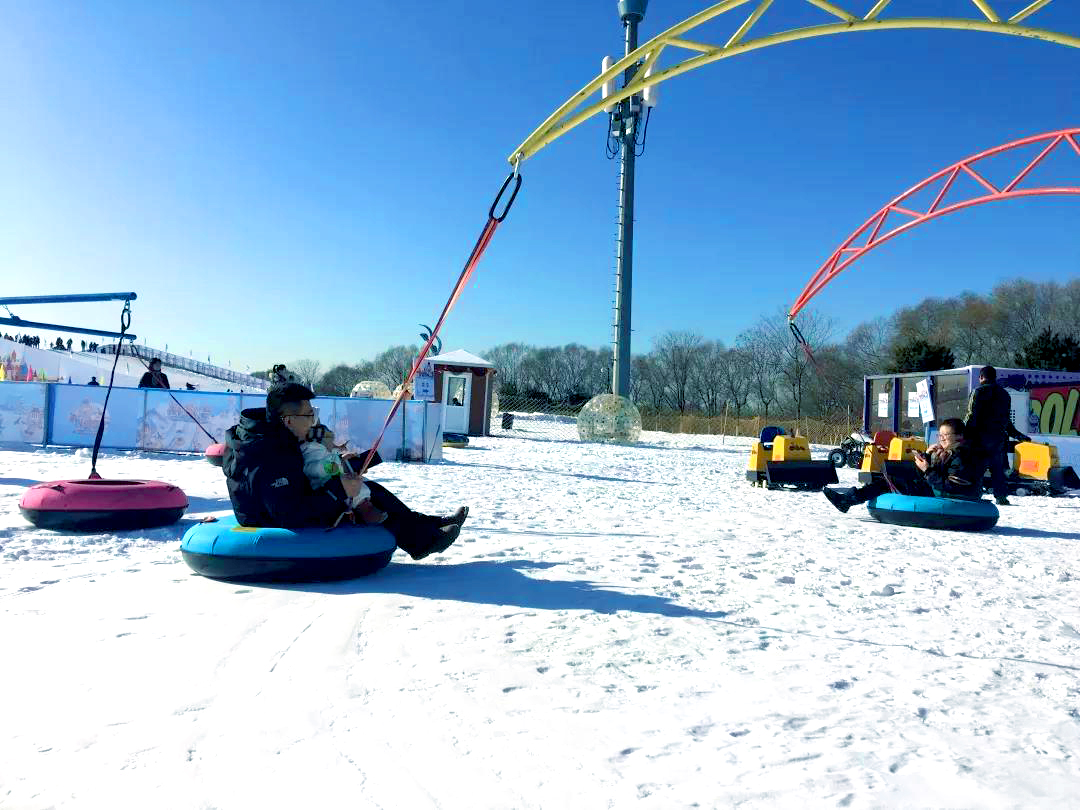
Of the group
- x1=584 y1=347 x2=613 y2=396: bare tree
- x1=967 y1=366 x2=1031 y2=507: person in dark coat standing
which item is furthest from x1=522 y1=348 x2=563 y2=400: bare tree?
x1=967 y1=366 x2=1031 y2=507: person in dark coat standing

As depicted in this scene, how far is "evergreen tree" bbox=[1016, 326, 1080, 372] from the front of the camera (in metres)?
38.4

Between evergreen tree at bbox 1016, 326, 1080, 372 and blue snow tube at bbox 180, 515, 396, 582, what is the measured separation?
1624 inches

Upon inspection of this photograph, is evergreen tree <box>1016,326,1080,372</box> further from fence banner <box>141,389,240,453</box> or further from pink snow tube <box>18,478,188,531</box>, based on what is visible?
pink snow tube <box>18,478,188,531</box>

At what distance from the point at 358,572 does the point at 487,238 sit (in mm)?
2445

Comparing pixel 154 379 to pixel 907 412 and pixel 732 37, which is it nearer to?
pixel 732 37

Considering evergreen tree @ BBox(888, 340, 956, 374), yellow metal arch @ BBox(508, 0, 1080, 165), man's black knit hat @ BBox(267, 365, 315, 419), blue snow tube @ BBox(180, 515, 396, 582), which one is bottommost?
blue snow tube @ BBox(180, 515, 396, 582)

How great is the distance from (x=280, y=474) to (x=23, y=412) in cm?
1456

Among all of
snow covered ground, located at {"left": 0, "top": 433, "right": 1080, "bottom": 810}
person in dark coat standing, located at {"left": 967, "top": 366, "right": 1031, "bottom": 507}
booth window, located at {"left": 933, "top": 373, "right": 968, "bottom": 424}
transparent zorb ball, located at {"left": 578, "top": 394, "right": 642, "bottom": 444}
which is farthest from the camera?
transparent zorb ball, located at {"left": 578, "top": 394, "right": 642, "bottom": 444}

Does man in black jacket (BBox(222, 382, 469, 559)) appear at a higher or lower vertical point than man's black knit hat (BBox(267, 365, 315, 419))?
lower

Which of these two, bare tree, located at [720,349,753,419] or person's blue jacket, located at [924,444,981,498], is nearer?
person's blue jacket, located at [924,444,981,498]

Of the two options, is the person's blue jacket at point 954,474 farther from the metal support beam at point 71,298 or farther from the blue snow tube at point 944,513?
the metal support beam at point 71,298

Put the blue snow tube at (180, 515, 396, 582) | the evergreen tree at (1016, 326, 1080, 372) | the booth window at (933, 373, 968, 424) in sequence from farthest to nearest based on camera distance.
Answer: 1. the evergreen tree at (1016, 326, 1080, 372)
2. the booth window at (933, 373, 968, 424)
3. the blue snow tube at (180, 515, 396, 582)

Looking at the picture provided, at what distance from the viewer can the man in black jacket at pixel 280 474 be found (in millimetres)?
4969

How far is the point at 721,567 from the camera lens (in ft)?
19.7
